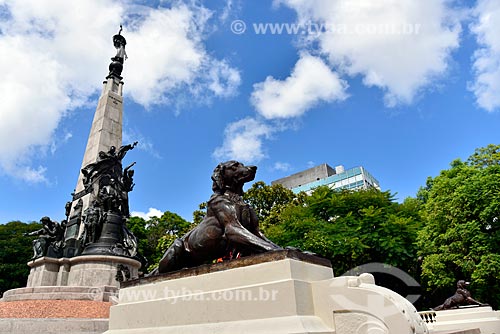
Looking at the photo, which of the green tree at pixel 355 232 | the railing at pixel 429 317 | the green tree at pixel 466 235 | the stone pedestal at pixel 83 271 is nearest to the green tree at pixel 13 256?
the stone pedestal at pixel 83 271

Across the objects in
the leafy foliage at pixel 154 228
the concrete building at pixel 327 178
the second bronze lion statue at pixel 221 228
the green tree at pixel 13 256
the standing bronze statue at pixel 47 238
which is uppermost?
the concrete building at pixel 327 178

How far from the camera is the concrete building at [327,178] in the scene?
67.1 meters

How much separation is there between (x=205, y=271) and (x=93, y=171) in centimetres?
1483

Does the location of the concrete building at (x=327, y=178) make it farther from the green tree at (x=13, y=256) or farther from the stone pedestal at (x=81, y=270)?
the stone pedestal at (x=81, y=270)

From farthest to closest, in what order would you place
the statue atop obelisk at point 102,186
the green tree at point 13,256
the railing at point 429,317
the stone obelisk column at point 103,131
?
the green tree at point 13,256 → the stone obelisk column at point 103,131 → the statue atop obelisk at point 102,186 → the railing at point 429,317

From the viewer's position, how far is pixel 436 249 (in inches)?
747

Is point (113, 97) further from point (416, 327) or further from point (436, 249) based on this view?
point (416, 327)

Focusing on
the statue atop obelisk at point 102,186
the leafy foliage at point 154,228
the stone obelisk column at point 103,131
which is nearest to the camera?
the statue atop obelisk at point 102,186

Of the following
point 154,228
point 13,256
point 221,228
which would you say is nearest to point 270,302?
point 221,228

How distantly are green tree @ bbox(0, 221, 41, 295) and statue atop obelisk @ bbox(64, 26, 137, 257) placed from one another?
19.9 meters

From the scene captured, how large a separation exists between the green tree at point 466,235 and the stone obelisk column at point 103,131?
17074 mm

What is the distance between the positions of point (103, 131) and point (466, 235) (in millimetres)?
19112

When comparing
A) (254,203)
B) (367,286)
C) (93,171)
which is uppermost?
(254,203)

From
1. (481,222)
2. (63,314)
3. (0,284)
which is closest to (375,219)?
(481,222)
